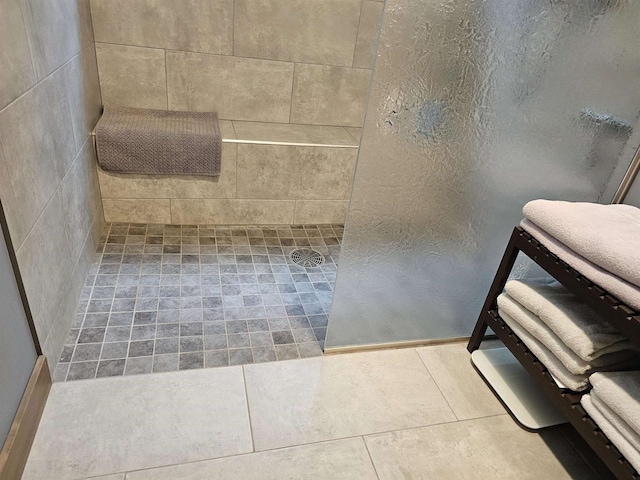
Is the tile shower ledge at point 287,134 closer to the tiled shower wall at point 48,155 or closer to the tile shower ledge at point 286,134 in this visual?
the tile shower ledge at point 286,134

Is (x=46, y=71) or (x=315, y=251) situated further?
(x=315, y=251)

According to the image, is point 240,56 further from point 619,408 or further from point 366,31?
point 619,408

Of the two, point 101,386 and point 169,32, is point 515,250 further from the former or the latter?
point 169,32

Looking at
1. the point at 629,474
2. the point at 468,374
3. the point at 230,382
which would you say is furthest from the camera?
the point at 468,374

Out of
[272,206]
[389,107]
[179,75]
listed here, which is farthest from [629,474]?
[179,75]

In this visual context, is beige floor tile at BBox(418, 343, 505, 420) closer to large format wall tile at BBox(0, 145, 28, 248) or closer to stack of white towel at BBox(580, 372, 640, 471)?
stack of white towel at BBox(580, 372, 640, 471)

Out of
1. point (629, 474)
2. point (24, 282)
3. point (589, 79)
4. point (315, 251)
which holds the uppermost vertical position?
point (589, 79)

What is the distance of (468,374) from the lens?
1468 millimetres

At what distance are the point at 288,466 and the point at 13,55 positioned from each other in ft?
4.04

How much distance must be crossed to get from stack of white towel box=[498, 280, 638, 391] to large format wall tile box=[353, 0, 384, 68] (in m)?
1.70

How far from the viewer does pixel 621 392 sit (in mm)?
968

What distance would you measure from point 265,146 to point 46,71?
102cm

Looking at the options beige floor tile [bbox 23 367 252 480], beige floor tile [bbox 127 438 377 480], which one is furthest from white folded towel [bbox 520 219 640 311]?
beige floor tile [bbox 23 367 252 480]

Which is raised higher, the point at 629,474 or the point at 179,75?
the point at 179,75
